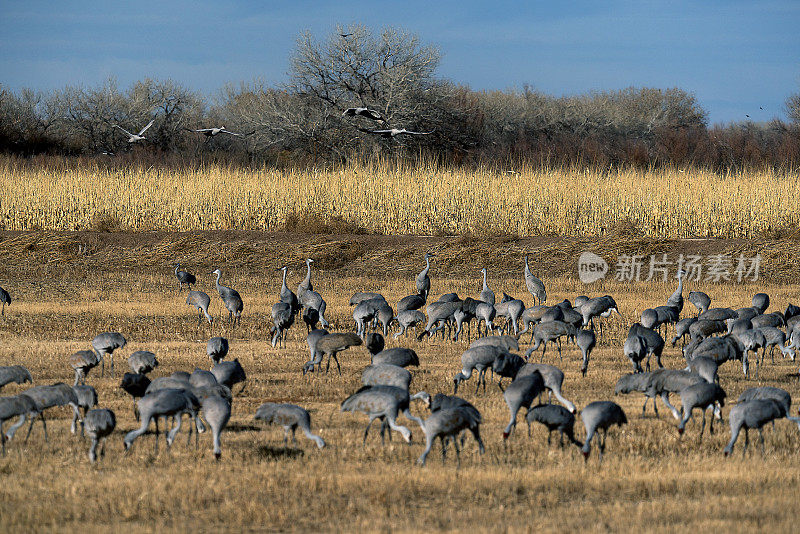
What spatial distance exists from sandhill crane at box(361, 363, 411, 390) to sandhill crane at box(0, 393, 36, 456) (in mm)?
3196

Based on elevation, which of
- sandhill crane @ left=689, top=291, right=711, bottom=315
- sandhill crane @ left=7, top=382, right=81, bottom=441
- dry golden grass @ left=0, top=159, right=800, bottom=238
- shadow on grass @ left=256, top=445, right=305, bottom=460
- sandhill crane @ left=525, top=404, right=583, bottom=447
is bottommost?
shadow on grass @ left=256, top=445, right=305, bottom=460

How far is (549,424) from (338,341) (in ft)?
13.9

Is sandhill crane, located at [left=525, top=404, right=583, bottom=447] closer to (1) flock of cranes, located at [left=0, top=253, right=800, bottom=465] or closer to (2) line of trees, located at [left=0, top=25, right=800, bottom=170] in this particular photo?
(1) flock of cranes, located at [left=0, top=253, right=800, bottom=465]

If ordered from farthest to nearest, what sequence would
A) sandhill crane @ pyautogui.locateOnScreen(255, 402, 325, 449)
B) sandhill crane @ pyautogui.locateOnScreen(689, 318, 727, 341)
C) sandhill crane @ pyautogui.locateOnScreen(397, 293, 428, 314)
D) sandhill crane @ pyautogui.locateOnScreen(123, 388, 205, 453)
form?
1. sandhill crane @ pyautogui.locateOnScreen(397, 293, 428, 314)
2. sandhill crane @ pyautogui.locateOnScreen(689, 318, 727, 341)
3. sandhill crane @ pyautogui.locateOnScreen(255, 402, 325, 449)
4. sandhill crane @ pyautogui.locateOnScreen(123, 388, 205, 453)

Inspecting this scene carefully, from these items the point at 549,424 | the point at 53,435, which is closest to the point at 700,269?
the point at 549,424

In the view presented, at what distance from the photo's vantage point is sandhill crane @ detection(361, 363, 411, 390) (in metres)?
9.59

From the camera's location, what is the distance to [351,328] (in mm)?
16719

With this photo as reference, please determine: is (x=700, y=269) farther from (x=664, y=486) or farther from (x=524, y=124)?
(x=524, y=124)

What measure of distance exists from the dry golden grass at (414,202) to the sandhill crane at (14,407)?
2072cm

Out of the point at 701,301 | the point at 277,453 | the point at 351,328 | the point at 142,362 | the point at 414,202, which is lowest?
the point at 351,328

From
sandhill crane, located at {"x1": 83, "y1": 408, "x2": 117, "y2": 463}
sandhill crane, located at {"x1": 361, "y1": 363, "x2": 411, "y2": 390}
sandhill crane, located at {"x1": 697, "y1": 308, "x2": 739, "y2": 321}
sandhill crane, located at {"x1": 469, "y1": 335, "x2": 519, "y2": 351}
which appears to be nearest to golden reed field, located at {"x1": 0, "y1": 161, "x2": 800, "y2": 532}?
sandhill crane, located at {"x1": 83, "y1": 408, "x2": 117, "y2": 463}

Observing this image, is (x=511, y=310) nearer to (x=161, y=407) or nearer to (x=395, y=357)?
(x=395, y=357)

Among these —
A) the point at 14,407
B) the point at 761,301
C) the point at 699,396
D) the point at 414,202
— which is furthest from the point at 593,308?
the point at 414,202

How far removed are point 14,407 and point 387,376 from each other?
11.3 ft
